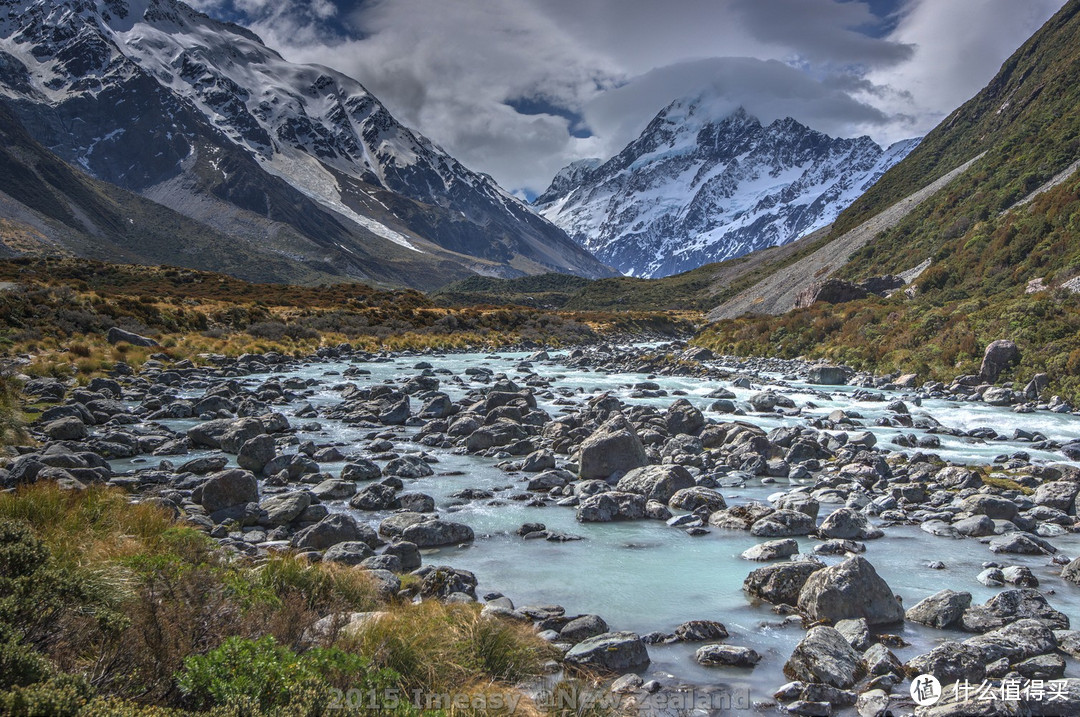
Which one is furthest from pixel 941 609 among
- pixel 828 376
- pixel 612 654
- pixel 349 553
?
pixel 828 376

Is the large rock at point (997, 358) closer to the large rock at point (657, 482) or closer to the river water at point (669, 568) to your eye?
the river water at point (669, 568)

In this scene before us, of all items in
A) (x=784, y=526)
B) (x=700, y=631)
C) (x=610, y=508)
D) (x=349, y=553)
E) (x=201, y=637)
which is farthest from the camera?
(x=610, y=508)

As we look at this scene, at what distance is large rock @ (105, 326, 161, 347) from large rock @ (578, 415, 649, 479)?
32.5 meters

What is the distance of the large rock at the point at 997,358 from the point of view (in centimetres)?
2757

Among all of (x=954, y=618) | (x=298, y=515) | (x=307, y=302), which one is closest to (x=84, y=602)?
(x=298, y=515)

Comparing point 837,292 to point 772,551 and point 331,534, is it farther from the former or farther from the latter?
point 331,534

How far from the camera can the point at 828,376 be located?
3478cm

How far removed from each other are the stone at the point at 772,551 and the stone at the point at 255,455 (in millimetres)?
11783

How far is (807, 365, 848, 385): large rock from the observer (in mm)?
34581

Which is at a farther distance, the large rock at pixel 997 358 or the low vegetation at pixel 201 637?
the large rock at pixel 997 358

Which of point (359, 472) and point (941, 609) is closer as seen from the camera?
point (941, 609)

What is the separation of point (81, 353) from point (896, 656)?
3577 cm

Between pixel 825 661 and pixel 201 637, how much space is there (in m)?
6.27

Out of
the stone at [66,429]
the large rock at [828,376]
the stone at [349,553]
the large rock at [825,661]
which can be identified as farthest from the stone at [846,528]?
the large rock at [828,376]
